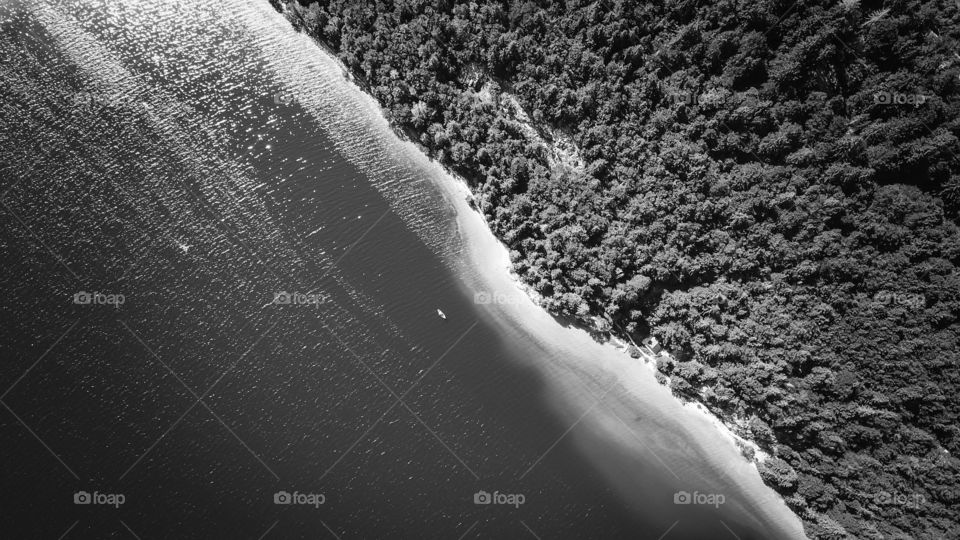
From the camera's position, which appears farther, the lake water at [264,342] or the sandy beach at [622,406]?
the sandy beach at [622,406]

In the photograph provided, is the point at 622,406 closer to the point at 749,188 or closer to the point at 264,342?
the point at 749,188

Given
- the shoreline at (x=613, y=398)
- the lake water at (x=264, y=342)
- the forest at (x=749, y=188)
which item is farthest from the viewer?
the shoreline at (x=613, y=398)

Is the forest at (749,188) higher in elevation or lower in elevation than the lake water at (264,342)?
higher

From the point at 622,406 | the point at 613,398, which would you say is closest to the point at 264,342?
the point at 613,398

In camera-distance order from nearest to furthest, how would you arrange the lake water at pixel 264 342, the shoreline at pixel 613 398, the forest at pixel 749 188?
the forest at pixel 749 188, the lake water at pixel 264 342, the shoreline at pixel 613 398

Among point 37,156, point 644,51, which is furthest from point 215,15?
point 644,51

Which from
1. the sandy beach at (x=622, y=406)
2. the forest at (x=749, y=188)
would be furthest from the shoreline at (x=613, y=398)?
the forest at (x=749, y=188)

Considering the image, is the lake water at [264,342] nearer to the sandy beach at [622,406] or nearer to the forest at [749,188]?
the sandy beach at [622,406]
